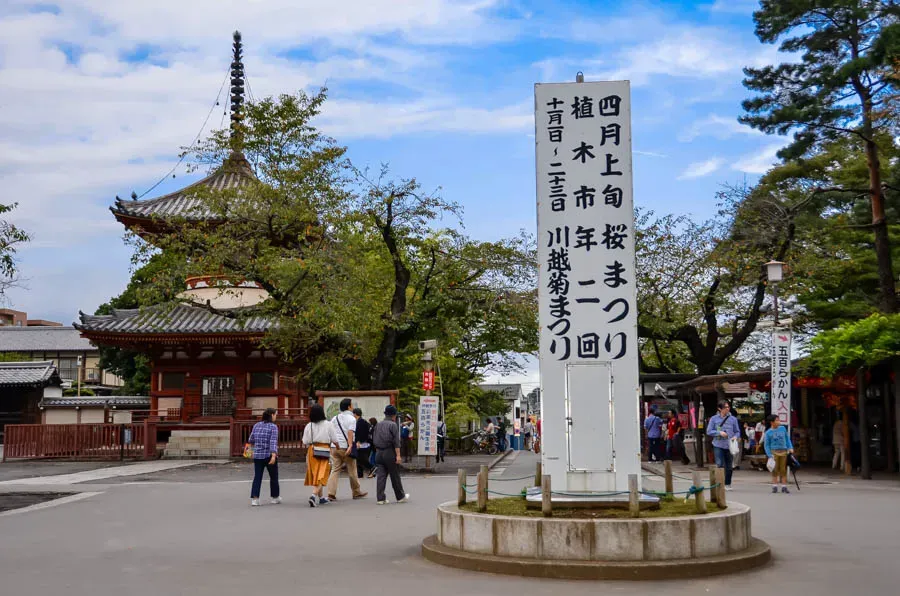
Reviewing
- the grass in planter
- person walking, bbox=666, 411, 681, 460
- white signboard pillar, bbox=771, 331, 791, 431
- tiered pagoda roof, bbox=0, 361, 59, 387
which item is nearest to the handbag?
the grass in planter

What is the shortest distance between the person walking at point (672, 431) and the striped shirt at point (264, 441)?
660 inches

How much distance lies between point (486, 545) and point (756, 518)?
5919mm

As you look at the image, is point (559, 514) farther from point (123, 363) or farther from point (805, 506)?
point (123, 363)

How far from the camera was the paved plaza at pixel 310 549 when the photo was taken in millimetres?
8258

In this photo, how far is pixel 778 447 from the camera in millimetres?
17781

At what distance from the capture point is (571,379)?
423 inches

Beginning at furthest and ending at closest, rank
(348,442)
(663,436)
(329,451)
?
(663,436), (348,442), (329,451)

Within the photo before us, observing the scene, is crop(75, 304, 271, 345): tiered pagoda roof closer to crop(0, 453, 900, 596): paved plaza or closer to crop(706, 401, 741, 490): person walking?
crop(0, 453, 900, 596): paved plaza

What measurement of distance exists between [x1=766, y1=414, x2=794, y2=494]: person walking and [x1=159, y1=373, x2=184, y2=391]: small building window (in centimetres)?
2309

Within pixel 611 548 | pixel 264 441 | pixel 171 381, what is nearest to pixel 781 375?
pixel 264 441

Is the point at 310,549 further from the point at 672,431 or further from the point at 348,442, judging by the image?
the point at 672,431

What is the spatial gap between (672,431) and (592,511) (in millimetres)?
21978

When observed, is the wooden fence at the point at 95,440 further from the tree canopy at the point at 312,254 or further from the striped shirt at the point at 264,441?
the striped shirt at the point at 264,441

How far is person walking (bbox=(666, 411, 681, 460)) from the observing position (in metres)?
29.9
